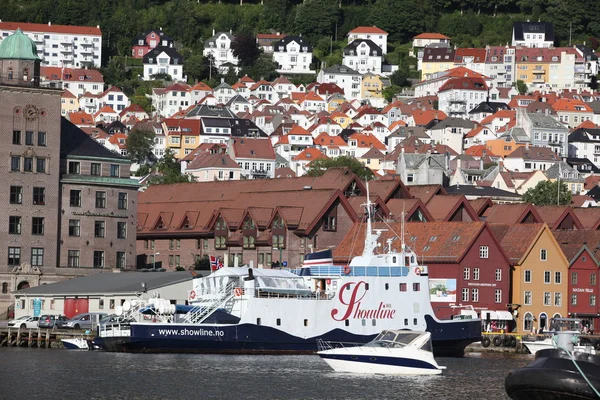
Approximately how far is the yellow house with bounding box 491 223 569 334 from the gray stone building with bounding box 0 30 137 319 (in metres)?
29.0

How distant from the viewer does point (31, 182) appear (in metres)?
106

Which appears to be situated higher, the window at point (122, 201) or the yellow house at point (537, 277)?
the window at point (122, 201)

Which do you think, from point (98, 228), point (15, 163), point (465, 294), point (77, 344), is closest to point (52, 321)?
point (77, 344)

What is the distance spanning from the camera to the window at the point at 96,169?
10981 cm

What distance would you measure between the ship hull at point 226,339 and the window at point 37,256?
2096 centimetres

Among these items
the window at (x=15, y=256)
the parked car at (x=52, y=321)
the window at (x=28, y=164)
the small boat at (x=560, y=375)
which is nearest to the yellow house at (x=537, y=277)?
the parked car at (x=52, y=321)

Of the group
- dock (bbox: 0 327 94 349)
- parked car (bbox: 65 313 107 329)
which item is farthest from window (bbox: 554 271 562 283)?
dock (bbox: 0 327 94 349)

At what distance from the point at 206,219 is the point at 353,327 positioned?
3790 cm

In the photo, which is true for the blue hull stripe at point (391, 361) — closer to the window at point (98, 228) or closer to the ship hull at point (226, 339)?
the ship hull at point (226, 339)

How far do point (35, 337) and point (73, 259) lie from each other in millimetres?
18045

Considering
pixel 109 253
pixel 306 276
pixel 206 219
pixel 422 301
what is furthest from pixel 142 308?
pixel 206 219

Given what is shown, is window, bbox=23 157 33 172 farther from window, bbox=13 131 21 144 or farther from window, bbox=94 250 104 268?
window, bbox=94 250 104 268

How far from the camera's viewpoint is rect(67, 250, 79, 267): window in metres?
108

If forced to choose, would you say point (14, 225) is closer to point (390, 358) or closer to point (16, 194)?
point (16, 194)
